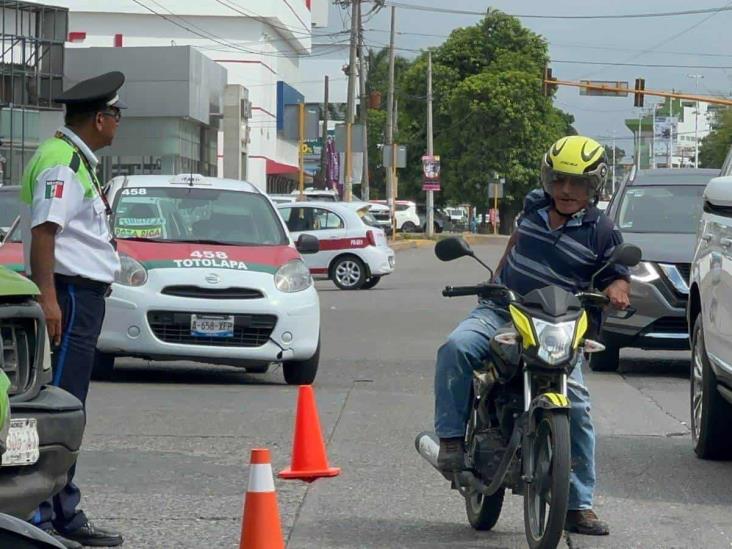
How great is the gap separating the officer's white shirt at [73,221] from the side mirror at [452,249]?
1.45 m

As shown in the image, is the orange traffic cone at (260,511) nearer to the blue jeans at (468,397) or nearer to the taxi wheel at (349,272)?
the blue jeans at (468,397)

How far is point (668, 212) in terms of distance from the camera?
15.9m

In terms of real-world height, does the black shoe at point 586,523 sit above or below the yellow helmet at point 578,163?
below

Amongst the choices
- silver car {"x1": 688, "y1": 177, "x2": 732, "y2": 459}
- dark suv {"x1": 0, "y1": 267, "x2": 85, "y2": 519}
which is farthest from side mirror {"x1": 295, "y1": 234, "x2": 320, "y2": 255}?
dark suv {"x1": 0, "y1": 267, "x2": 85, "y2": 519}

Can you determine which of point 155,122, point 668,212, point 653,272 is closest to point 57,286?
point 653,272

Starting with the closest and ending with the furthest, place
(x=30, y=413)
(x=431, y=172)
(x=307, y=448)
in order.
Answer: (x=30, y=413) → (x=307, y=448) → (x=431, y=172)

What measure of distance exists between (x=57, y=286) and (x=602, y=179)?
2.45 meters

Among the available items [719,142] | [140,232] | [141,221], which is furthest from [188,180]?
[719,142]

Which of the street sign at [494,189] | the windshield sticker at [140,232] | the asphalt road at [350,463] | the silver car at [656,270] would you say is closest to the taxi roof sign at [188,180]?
the windshield sticker at [140,232]

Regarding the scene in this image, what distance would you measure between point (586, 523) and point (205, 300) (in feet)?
20.2

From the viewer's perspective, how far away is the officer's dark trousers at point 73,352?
6.80 m

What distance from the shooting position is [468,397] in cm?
692

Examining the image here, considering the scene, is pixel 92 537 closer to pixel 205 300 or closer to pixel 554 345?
pixel 554 345

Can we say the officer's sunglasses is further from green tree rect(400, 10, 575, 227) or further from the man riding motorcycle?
green tree rect(400, 10, 575, 227)
